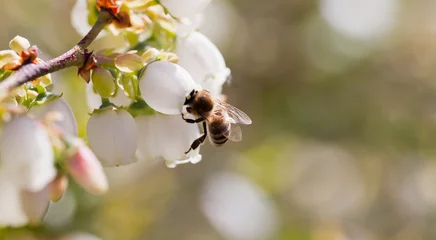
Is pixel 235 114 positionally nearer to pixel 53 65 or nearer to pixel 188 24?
pixel 188 24

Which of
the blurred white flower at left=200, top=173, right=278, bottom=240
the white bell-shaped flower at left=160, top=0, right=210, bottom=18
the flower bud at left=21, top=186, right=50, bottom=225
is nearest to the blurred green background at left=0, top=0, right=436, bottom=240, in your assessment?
the blurred white flower at left=200, top=173, right=278, bottom=240

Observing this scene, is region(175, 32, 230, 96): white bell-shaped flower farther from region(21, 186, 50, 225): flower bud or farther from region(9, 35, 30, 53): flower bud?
region(21, 186, 50, 225): flower bud

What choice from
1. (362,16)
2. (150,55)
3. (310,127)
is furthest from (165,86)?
(362,16)

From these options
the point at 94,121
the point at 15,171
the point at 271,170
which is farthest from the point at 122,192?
the point at 15,171

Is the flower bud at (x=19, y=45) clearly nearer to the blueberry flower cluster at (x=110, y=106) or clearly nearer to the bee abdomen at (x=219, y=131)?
the blueberry flower cluster at (x=110, y=106)

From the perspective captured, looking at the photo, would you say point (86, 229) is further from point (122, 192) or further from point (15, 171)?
point (15, 171)

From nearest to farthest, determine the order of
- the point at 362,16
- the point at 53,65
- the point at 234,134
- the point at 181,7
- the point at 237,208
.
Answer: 1. the point at 53,65
2. the point at 181,7
3. the point at 234,134
4. the point at 237,208
5. the point at 362,16

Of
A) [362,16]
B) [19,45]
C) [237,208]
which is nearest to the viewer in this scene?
[19,45]
